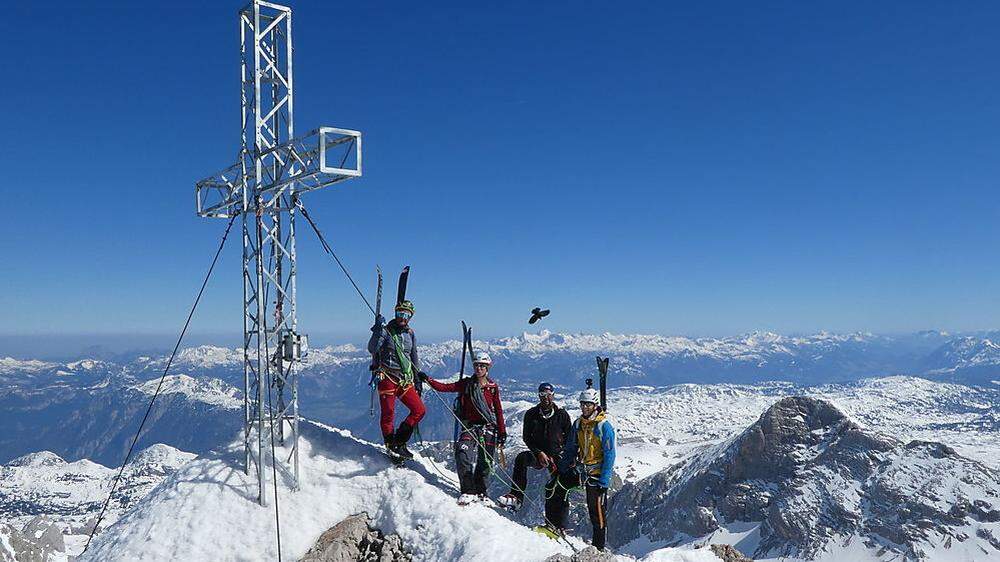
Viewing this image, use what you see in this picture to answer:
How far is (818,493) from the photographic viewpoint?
15250 cm

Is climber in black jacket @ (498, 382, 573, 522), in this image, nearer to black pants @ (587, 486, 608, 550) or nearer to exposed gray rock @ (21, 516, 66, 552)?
black pants @ (587, 486, 608, 550)

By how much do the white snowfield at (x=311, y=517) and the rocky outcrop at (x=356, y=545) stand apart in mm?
210

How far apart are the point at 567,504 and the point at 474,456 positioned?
256 centimetres

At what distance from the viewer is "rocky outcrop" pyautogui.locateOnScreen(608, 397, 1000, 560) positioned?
13912 cm

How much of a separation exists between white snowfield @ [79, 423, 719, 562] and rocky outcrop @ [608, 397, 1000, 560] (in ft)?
499

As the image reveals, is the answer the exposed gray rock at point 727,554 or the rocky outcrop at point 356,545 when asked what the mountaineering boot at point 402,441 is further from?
the exposed gray rock at point 727,554

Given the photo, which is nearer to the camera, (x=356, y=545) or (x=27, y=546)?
(x=356, y=545)

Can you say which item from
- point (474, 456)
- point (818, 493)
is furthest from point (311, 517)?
point (818, 493)

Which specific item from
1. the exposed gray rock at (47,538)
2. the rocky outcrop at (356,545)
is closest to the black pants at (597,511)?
the rocky outcrop at (356,545)

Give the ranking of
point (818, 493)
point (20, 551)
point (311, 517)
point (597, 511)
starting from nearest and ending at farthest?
point (311, 517)
point (597, 511)
point (20, 551)
point (818, 493)

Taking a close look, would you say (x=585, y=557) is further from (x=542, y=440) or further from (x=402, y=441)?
(x=402, y=441)

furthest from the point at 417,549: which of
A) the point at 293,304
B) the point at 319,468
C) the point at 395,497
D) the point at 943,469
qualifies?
the point at 943,469

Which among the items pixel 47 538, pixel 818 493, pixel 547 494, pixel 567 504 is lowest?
pixel 47 538

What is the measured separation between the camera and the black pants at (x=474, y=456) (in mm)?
15492
